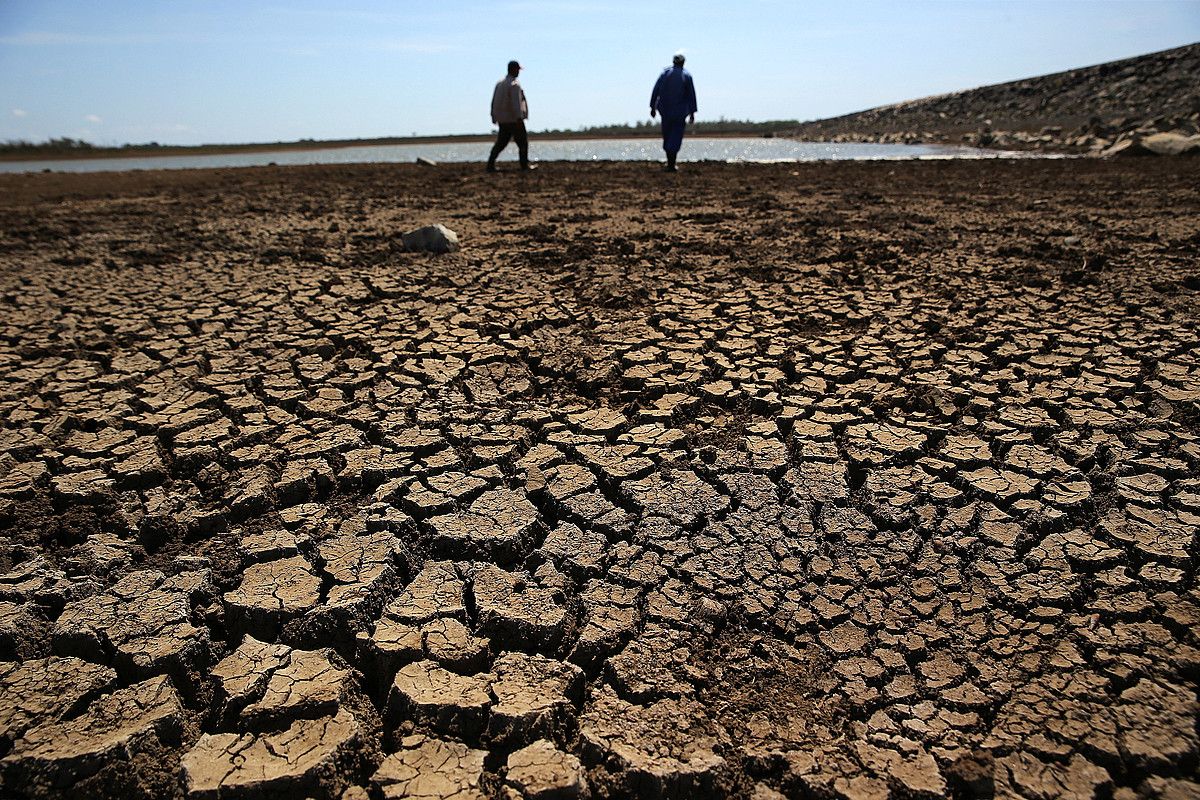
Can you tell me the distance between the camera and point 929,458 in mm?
2479

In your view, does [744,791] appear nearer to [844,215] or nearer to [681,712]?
[681,712]

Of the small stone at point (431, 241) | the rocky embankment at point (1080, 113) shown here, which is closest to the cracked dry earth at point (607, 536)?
the small stone at point (431, 241)

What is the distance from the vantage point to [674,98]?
33.4 feet

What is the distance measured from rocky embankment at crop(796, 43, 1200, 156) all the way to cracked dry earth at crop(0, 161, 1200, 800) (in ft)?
36.7

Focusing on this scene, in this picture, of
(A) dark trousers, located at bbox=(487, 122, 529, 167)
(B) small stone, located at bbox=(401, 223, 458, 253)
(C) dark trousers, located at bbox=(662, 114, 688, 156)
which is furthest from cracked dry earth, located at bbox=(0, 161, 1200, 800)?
(A) dark trousers, located at bbox=(487, 122, 529, 167)

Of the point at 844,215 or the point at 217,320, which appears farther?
the point at 844,215

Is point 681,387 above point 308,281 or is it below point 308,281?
below

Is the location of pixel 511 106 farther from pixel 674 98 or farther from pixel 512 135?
pixel 674 98

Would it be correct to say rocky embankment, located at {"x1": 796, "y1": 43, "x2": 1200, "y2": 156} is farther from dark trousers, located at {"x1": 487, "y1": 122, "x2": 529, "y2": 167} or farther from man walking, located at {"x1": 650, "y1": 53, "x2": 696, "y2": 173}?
dark trousers, located at {"x1": 487, "y1": 122, "x2": 529, "y2": 167}

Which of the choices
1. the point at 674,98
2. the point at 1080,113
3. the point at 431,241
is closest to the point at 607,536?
the point at 431,241

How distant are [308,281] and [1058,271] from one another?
16.8 feet

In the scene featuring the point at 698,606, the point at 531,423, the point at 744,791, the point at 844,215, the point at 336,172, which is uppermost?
the point at 336,172

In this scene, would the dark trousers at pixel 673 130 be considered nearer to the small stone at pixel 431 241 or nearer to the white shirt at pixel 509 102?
the white shirt at pixel 509 102

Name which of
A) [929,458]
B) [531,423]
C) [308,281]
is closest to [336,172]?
[308,281]
